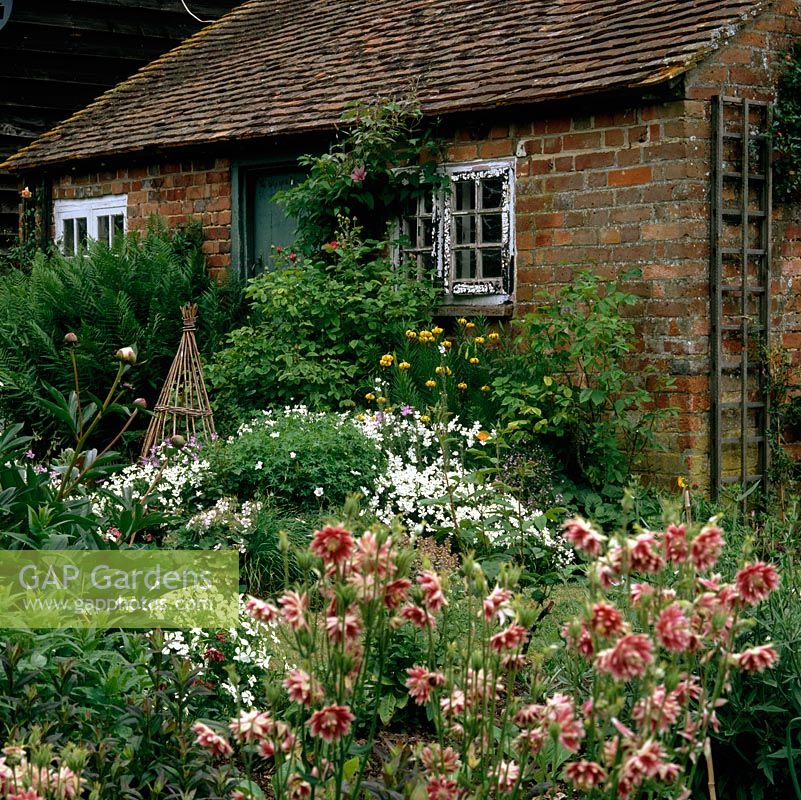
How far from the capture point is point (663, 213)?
7531 mm

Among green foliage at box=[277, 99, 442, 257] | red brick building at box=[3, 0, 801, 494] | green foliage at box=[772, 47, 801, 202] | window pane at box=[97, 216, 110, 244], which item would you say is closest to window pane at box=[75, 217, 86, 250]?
window pane at box=[97, 216, 110, 244]

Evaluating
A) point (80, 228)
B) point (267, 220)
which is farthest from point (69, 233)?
point (267, 220)

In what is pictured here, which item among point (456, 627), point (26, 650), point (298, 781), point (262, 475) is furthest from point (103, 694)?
point (262, 475)

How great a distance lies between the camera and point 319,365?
8.41 meters

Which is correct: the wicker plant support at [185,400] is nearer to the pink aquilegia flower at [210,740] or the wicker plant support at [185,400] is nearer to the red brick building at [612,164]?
the red brick building at [612,164]

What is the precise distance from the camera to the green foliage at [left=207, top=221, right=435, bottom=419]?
834 centimetres

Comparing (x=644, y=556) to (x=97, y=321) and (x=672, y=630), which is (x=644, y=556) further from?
(x=97, y=321)

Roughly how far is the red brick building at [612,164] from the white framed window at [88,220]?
1.47 metres

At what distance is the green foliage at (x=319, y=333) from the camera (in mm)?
8344

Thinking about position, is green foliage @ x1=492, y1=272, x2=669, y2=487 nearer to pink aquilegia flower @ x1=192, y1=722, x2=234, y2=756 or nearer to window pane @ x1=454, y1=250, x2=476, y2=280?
window pane @ x1=454, y1=250, x2=476, y2=280

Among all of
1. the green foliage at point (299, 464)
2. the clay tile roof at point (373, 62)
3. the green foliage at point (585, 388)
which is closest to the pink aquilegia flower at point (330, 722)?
the green foliage at point (299, 464)

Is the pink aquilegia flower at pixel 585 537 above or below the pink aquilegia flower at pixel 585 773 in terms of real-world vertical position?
above

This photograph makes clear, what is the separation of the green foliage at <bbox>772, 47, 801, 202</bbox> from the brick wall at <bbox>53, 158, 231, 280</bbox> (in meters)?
4.79

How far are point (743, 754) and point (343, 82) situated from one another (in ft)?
25.0
